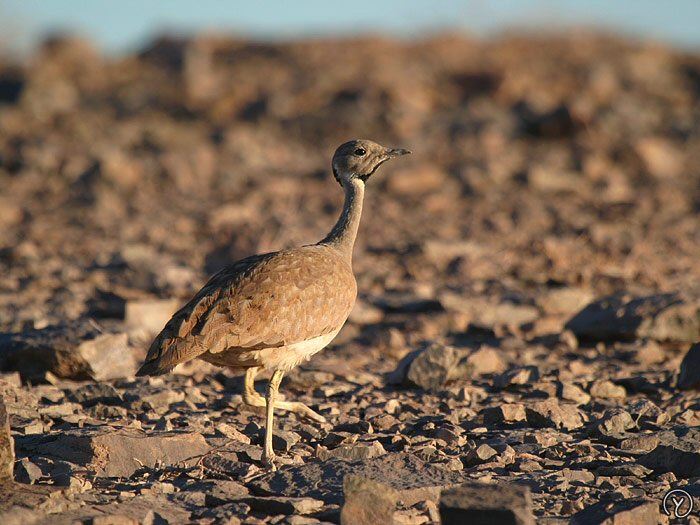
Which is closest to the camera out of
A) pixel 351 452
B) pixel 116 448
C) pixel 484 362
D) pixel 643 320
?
pixel 116 448

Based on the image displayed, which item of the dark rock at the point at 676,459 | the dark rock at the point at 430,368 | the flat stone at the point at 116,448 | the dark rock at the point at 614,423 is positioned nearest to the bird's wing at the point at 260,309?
the flat stone at the point at 116,448

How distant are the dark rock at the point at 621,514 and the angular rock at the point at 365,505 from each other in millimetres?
659

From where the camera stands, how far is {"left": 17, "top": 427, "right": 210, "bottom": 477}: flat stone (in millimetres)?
3924

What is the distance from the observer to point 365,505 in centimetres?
328

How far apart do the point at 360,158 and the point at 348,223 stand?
388 mm

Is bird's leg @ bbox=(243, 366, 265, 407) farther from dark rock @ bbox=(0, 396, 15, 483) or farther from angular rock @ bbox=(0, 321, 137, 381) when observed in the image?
dark rock @ bbox=(0, 396, 15, 483)

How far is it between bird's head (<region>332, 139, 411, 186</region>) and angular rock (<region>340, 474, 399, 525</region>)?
103 inches

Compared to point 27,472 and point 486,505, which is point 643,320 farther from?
point 27,472

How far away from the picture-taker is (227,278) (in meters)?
4.65

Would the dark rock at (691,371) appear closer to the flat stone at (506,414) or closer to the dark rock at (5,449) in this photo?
the flat stone at (506,414)

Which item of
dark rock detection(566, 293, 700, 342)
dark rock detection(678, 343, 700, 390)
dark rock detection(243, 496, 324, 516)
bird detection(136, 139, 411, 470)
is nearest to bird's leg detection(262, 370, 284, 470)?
bird detection(136, 139, 411, 470)


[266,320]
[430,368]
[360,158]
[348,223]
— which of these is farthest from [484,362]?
[266,320]

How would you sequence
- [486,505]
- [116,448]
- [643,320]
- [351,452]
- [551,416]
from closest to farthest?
[486,505], [116,448], [351,452], [551,416], [643,320]

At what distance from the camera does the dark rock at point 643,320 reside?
6176 millimetres
